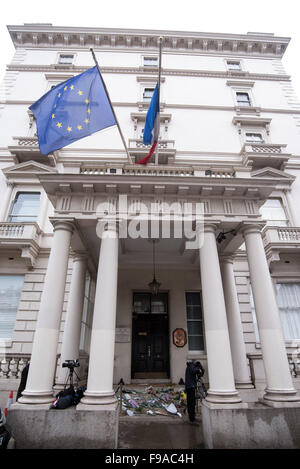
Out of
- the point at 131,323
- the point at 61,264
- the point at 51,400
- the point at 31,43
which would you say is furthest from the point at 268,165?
the point at 31,43

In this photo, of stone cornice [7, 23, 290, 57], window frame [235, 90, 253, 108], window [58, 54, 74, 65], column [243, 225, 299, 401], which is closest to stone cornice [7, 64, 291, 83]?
window frame [235, 90, 253, 108]

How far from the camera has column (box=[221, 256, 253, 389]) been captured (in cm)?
879

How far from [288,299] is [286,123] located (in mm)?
11759

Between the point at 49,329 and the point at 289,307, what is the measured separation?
10.9 meters

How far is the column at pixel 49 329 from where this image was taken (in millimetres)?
6059

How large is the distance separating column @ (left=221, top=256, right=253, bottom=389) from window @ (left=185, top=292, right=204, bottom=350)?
10.5 feet

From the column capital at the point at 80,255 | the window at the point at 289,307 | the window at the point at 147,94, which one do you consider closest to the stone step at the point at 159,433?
the column capital at the point at 80,255

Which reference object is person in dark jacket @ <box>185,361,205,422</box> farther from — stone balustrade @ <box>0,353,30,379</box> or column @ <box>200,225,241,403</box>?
stone balustrade @ <box>0,353,30,379</box>

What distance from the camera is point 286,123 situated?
1684 cm

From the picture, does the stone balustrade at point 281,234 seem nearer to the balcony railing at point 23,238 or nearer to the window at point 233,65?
the balcony railing at point 23,238

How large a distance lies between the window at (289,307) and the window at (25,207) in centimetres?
1297

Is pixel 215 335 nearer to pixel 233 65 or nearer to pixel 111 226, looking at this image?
pixel 111 226

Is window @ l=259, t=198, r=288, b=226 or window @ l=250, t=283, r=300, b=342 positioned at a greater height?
window @ l=259, t=198, r=288, b=226
